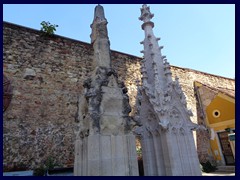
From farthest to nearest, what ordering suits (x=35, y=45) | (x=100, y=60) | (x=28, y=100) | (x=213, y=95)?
(x=213, y=95) < (x=35, y=45) < (x=28, y=100) < (x=100, y=60)

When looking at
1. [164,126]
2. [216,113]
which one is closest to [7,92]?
[164,126]

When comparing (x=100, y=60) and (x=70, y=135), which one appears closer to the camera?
(x=100, y=60)

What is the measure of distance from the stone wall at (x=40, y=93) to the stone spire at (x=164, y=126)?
2.42 meters

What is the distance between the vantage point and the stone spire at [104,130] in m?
2.54

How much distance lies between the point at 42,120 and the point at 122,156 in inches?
174

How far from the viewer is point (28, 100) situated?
623cm

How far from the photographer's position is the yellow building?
31.1 feet

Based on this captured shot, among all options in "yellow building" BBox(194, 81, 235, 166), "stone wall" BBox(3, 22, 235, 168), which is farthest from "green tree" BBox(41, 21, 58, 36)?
"yellow building" BBox(194, 81, 235, 166)

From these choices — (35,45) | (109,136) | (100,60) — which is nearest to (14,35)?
(35,45)

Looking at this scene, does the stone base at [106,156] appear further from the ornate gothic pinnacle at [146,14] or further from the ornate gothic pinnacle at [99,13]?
the ornate gothic pinnacle at [146,14]

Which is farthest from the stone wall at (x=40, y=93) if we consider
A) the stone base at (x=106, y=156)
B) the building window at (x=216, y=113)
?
the building window at (x=216, y=113)

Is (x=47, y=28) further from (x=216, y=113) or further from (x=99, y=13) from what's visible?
(x=216, y=113)

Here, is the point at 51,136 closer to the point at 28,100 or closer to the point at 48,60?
the point at 28,100

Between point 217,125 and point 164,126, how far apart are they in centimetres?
764
